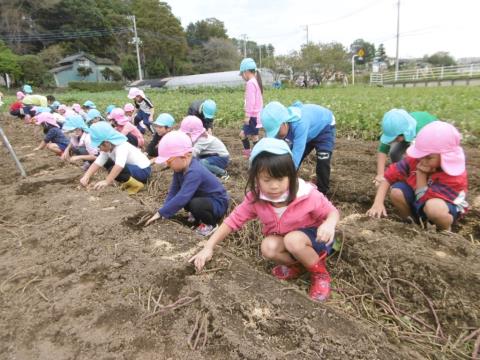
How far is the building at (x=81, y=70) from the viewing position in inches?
1780

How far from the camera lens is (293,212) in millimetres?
2248

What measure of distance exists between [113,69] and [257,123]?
47.7 m

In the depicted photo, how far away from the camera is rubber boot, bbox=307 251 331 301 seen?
7.57 feet

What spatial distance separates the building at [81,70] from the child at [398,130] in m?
48.0

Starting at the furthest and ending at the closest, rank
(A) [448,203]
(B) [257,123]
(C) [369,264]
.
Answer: (B) [257,123] → (A) [448,203] → (C) [369,264]

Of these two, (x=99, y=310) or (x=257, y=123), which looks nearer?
(x=99, y=310)

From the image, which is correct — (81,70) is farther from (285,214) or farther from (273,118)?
(285,214)

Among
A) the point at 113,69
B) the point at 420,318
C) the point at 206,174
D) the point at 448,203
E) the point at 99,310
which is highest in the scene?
the point at 113,69

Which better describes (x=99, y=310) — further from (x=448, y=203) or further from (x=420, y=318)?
(x=448, y=203)

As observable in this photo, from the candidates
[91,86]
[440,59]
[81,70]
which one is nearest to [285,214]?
[91,86]

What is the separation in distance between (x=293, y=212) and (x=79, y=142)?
5173 millimetres

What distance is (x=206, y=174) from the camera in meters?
3.29

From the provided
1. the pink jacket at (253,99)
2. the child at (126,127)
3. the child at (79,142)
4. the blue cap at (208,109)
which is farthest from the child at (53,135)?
the pink jacket at (253,99)

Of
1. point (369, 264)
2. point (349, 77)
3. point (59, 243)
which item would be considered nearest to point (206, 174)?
point (59, 243)
